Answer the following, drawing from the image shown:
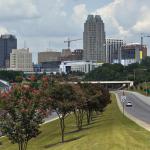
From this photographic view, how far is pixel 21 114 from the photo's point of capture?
3372 cm

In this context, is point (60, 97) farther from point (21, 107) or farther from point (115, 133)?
point (21, 107)

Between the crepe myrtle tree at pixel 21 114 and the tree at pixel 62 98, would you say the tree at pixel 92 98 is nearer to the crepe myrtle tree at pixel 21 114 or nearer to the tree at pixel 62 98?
the tree at pixel 62 98

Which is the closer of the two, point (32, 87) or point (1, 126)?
point (1, 126)

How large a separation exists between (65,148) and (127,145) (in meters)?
A: 4.44

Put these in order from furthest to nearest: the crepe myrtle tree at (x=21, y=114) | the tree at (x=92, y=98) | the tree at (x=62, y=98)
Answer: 1. the tree at (x=92, y=98)
2. the tree at (x=62, y=98)
3. the crepe myrtle tree at (x=21, y=114)

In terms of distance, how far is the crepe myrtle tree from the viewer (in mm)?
33656

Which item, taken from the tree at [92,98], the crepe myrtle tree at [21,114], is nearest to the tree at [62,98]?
the crepe myrtle tree at [21,114]

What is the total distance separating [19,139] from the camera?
112ft

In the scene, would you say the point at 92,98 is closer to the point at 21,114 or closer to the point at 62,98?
the point at 62,98

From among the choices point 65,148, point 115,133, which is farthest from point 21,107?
point 115,133

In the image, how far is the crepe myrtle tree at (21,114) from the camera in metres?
33.7

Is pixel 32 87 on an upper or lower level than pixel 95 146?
upper

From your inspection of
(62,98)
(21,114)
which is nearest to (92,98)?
(62,98)

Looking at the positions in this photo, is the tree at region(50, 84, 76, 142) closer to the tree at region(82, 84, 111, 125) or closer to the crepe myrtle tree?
the crepe myrtle tree
